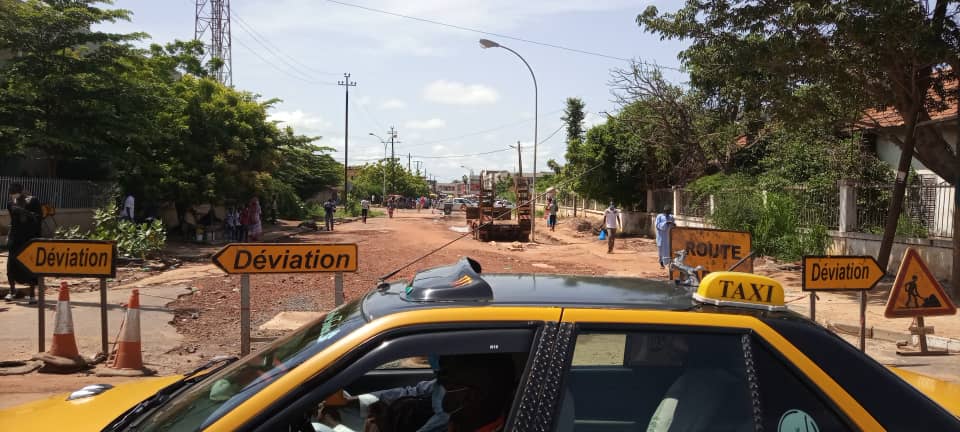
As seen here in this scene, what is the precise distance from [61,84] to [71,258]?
13.4 metres

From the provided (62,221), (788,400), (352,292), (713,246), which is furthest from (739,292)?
(62,221)

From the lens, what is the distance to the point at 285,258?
6.77m

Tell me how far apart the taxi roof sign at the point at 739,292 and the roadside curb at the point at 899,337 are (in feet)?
24.1

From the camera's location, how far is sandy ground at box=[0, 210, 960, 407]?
751cm

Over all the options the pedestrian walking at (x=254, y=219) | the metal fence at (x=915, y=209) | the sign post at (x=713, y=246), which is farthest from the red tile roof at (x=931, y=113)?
the pedestrian walking at (x=254, y=219)

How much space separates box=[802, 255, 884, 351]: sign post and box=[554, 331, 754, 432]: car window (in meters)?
5.38

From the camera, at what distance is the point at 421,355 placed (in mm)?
2139

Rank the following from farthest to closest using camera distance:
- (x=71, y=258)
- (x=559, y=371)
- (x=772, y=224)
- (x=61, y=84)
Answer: (x=772, y=224) → (x=61, y=84) → (x=71, y=258) → (x=559, y=371)

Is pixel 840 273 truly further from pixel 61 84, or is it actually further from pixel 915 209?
pixel 61 84

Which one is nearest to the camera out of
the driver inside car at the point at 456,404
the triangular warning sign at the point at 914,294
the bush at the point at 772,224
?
the driver inside car at the point at 456,404

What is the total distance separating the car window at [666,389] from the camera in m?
2.24

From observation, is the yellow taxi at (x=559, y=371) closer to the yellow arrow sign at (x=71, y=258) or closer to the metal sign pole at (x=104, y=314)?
the yellow arrow sign at (x=71, y=258)

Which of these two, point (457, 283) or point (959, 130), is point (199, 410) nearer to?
point (457, 283)

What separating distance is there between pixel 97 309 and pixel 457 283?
9533 mm
